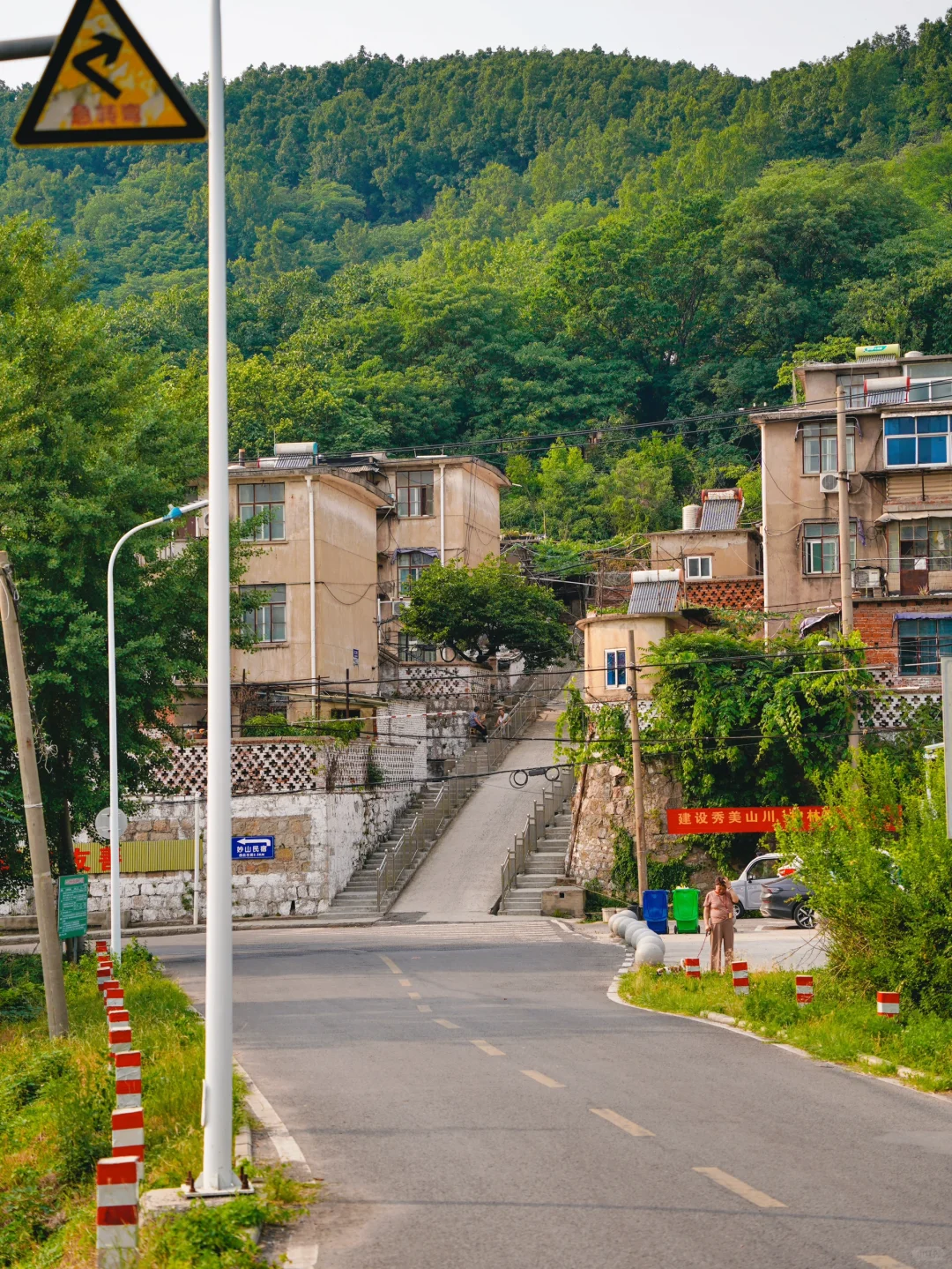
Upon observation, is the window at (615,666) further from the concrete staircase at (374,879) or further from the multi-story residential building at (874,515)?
the concrete staircase at (374,879)

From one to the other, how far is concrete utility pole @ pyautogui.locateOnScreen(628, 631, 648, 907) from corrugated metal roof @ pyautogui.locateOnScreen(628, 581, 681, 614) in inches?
151

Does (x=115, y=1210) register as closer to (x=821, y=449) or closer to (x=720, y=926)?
(x=720, y=926)

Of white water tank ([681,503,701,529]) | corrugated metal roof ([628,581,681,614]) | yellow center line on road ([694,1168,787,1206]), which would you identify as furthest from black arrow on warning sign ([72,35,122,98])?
white water tank ([681,503,701,529])

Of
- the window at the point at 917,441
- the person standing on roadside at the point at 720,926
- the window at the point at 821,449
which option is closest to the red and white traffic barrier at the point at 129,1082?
the person standing on roadside at the point at 720,926

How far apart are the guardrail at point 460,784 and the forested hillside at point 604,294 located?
14.1 metres

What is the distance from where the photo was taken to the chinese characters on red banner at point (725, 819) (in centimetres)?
3981

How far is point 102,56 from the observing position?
6.28m

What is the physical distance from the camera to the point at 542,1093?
1393 centimetres

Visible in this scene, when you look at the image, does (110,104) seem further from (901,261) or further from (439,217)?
(439,217)

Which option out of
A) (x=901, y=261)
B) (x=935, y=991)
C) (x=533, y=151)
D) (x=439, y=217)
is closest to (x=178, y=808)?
Answer: (x=935, y=991)

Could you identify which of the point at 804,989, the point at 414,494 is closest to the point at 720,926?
the point at 804,989

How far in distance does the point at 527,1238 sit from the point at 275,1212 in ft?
5.09

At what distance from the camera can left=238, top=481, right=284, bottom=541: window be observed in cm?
4844

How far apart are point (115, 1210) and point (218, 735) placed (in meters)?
3.13
